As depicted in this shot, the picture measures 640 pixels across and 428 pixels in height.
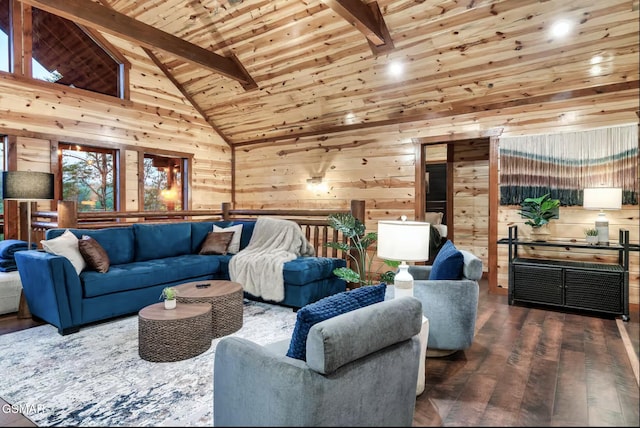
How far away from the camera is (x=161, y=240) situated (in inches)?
174

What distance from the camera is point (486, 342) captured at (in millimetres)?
2928

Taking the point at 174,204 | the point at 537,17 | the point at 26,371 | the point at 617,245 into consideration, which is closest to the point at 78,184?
the point at 174,204

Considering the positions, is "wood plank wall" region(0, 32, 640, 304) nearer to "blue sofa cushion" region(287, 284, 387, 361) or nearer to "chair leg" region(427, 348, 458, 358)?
"chair leg" region(427, 348, 458, 358)

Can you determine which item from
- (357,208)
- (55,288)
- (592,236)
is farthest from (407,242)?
(55,288)

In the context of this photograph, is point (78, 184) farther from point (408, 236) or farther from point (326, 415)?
point (326, 415)

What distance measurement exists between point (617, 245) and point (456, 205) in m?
2.74

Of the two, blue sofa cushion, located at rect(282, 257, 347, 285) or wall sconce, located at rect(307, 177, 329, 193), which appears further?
wall sconce, located at rect(307, 177, 329, 193)

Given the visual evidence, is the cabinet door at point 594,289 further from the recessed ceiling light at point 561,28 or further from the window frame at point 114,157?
Answer: the window frame at point 114,157

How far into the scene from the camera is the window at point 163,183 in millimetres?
6301

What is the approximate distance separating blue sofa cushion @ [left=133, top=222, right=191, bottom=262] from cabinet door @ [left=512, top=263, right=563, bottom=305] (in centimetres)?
394

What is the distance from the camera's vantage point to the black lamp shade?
393 cm

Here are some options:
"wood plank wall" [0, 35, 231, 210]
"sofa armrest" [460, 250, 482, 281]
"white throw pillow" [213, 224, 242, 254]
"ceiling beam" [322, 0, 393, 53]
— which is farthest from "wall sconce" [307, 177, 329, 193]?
"sofa armrest" [460, 250, 482, 281]

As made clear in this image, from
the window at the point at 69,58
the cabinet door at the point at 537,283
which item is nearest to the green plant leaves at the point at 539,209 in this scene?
the cabinet door at the point at 537,283

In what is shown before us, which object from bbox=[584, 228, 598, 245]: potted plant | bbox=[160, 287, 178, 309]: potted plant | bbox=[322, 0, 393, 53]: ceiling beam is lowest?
bbox=[160, 287, 178, 309]: potted plant
